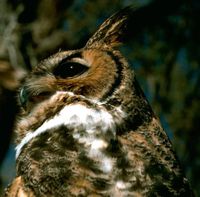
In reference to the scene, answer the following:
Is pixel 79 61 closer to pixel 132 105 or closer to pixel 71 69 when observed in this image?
pixel 71 69

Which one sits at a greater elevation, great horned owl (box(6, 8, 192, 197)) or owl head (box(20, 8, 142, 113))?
owl head (box(20, 8, 142, 113))

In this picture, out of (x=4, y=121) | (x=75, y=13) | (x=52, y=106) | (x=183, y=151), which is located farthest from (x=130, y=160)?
(x=183, y=151)

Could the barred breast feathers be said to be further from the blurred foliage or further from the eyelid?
the blurred foliage

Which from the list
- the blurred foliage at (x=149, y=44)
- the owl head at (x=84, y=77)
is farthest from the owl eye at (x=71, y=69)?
the blurred foliage at (x=149, y=44)

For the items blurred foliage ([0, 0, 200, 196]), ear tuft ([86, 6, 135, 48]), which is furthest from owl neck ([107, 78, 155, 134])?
blurred foliage ([0, 0, 200, 196])

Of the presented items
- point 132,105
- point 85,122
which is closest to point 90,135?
point 85,122

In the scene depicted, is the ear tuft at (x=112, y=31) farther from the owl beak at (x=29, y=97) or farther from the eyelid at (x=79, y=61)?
the owl beak at (x=29, y=97)

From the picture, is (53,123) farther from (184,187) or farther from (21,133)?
(184,187)
